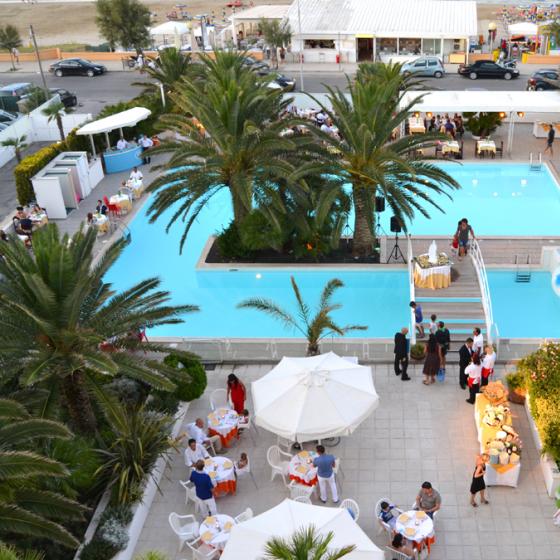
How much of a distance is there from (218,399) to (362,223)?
26.3 ft

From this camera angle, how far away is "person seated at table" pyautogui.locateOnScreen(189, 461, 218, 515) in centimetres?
1155

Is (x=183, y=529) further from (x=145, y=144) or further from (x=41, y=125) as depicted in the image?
(x=41, y=125)

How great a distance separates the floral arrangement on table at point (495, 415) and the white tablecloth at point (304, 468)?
10.2 ft

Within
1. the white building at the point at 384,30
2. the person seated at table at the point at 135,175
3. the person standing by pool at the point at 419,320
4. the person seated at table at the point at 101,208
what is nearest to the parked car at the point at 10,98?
the person seated at table at the point at 135,175

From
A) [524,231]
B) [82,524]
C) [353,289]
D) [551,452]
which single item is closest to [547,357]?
[551,452]

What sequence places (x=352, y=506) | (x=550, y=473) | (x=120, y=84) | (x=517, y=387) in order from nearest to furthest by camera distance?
(x=352, y=506), (x=550, y=473), (x=517, y=387), (x=120, y=84)

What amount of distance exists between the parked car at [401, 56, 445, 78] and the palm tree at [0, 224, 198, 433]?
31.3 metres

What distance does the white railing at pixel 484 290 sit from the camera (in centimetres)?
1579

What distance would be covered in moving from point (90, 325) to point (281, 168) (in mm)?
8069

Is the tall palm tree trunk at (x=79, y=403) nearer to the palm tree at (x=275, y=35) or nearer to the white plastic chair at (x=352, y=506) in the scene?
the white plastic chair at (x=352, y=506)

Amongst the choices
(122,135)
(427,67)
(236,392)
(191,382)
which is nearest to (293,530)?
(236,392)

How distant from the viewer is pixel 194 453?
1254 cm

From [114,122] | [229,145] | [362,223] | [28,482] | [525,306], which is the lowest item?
[525,306]

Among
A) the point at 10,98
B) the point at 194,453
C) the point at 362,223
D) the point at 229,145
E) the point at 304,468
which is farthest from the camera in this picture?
the point at 10,98
